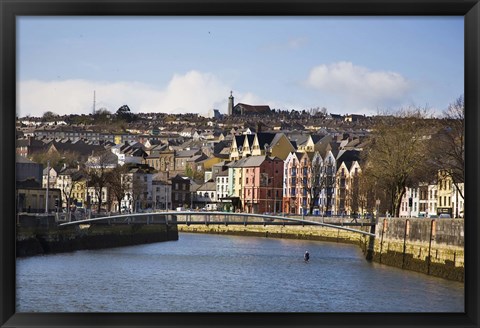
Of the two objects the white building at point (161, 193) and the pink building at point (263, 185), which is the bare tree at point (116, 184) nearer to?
the white building at point (161, 193)

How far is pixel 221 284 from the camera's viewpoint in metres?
22.4

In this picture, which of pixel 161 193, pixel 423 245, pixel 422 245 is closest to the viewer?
pixel 423 245

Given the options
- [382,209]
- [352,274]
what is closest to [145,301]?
[352,274]

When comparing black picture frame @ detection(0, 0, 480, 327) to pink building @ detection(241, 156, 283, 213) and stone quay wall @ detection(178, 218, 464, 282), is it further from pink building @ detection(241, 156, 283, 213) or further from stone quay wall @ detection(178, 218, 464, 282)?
pink building @ detection(241, 156, 283, 213)

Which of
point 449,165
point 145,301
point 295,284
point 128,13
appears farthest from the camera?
point 449,165

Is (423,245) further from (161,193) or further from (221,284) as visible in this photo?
(161,193)

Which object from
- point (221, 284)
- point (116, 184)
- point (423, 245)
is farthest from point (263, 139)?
point (221, 284)

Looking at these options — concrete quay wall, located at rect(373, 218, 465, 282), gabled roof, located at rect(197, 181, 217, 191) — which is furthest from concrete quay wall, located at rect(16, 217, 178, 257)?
gabled roof, located at rect(197, 181, 217, 191)

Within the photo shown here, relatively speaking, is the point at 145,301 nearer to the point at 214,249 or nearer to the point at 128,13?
the point at 128,13

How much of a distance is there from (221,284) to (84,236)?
46.5 ft

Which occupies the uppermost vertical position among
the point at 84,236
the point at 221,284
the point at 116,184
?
the point at 116,184

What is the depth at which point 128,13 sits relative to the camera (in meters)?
6.70

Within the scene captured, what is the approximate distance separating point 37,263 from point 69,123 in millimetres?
23058
